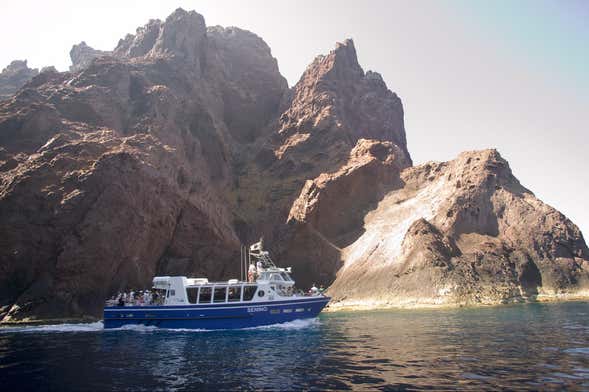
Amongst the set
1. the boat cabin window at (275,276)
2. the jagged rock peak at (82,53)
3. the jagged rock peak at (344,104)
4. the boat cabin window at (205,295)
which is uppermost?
the jagged rock peak at (82,53)

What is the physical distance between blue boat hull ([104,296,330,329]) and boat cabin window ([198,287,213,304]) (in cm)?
108

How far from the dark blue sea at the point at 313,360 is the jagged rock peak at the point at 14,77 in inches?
5497

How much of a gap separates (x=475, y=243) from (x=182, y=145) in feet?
242

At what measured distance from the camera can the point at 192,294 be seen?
4888 cm

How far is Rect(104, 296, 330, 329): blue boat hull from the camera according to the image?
46469 mm

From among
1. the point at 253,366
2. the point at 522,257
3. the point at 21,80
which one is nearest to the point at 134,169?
the point at 253,366

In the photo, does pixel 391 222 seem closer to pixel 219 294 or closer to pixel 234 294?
pixel 234 294

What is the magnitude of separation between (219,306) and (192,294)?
4158 millimetres

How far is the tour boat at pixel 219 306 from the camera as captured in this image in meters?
46.6

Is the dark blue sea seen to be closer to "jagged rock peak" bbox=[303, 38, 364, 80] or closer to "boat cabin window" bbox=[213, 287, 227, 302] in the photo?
"boat cabin window" bbox=[213, 287, 227, 302]

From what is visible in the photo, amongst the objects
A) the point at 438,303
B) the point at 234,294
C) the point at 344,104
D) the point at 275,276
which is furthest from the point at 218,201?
the point at 344,104

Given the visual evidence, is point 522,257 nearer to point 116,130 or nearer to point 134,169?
point 134,169

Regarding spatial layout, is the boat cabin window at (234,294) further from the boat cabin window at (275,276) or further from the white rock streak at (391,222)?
the white rock streak at (391,222)

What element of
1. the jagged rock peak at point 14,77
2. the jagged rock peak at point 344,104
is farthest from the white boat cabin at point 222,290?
the jagged rock peak at point 14,77
